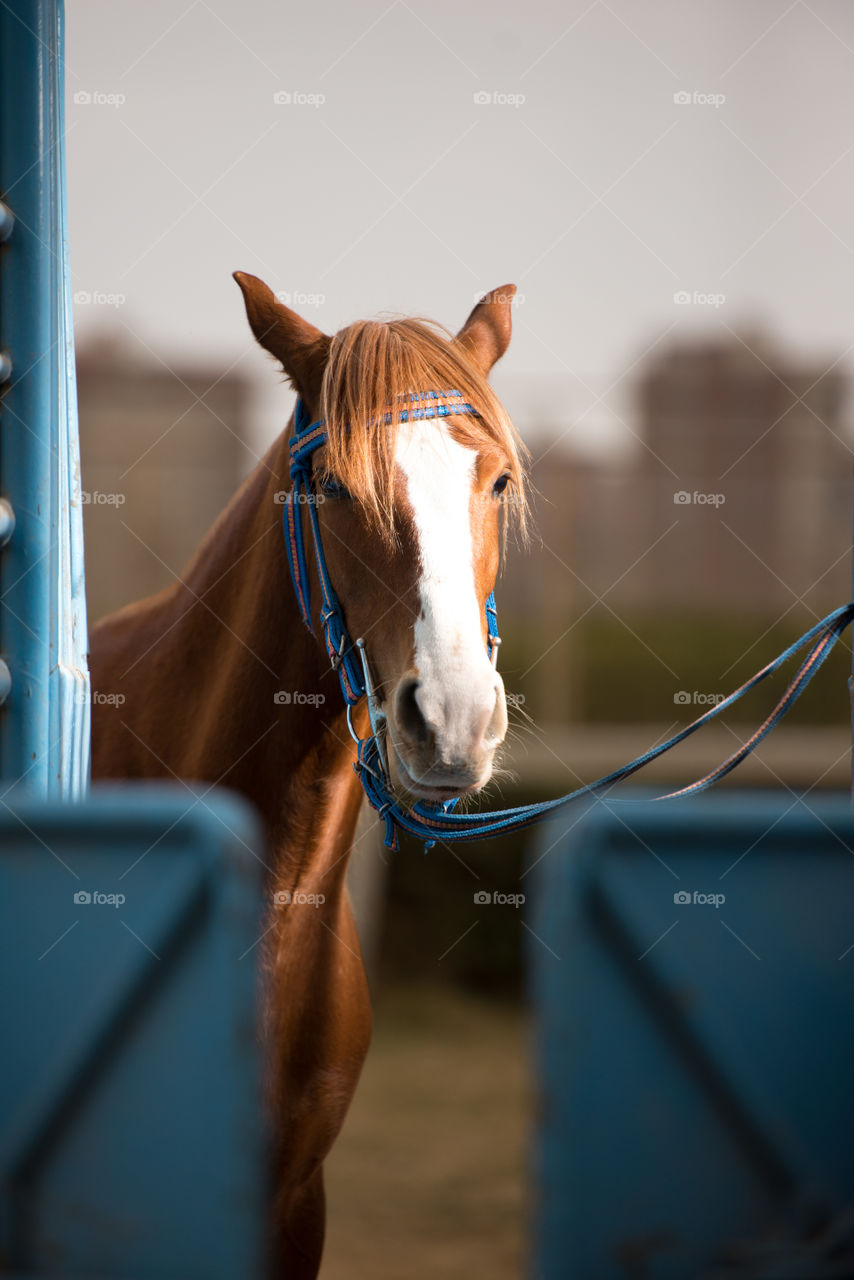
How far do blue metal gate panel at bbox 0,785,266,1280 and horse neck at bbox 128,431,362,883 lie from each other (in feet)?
3.37

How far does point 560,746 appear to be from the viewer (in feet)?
22.3

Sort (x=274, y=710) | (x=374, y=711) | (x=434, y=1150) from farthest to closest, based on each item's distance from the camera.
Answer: (x=434, y=1150) < (x=274, y=710) < (x=374, y=711)

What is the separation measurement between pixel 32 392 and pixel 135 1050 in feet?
3.94

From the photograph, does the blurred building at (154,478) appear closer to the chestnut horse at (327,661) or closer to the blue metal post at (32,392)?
the chestnut horse at (327,661)

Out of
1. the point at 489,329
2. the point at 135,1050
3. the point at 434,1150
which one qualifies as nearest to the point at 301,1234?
the point at 135,1050

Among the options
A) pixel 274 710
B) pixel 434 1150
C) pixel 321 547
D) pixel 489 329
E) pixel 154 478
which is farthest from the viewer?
pixel 154 478

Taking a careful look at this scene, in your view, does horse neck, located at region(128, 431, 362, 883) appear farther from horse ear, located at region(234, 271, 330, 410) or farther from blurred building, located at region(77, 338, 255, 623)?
blurred building, located at region(77, 338, 255, 623)

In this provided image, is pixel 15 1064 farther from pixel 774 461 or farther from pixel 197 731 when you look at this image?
pixel 774 461

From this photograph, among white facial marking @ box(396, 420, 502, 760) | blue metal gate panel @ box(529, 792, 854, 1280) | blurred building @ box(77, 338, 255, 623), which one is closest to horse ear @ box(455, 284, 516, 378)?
white facial marking @ box(396, 420, 502, 760)

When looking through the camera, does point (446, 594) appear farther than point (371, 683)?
No

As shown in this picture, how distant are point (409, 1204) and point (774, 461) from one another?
22.0 feet

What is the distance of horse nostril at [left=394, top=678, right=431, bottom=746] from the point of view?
1.65 m

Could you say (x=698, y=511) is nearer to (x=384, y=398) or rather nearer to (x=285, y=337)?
(x=285, y=337)

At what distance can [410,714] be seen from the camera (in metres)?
1.66
